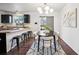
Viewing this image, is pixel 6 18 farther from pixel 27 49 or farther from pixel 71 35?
pixel 71 35

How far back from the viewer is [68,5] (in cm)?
236

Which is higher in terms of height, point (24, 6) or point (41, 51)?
point (24, 6)

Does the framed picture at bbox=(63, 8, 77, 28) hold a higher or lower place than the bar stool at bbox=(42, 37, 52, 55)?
higher

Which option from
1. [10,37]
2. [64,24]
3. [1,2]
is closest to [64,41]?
[64,24]

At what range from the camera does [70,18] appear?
2.54 metres

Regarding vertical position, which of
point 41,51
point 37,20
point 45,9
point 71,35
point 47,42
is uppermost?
point 45,9

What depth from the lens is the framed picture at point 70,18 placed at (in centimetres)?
248

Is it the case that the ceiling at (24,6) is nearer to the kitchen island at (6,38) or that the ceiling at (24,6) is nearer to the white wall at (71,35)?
the white wall at (71,35)

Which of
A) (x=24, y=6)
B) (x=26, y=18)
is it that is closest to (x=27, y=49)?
(x=26, y=18)

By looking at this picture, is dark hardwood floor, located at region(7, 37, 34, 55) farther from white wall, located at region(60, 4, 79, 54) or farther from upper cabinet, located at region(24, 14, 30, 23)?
white wall, located at region(60, 4, 79, 54)

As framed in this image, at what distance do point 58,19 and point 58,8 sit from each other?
220 mm

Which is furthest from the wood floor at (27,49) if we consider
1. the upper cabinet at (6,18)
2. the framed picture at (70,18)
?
the upper cabinet at (6,18)

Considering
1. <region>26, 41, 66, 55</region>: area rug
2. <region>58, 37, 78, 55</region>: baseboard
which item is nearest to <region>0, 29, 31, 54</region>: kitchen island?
<region>26, 41, 66, 55</region>: area rug

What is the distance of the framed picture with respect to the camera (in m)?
2.48
